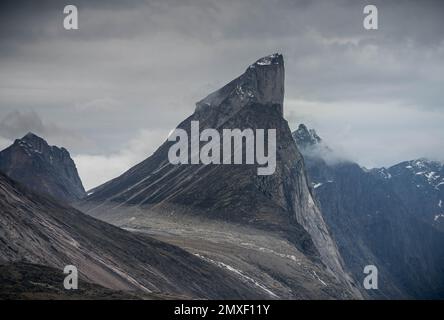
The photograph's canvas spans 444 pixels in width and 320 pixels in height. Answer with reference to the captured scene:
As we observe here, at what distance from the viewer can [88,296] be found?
175 meters
